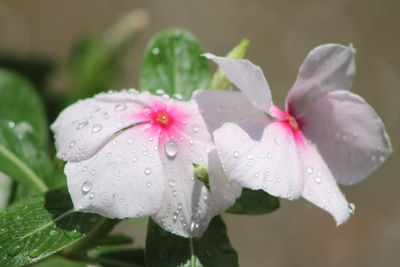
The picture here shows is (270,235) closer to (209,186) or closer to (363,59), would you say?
(363,59)

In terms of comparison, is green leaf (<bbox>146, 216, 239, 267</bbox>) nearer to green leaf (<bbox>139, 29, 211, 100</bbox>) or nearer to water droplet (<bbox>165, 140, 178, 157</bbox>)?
water droplet (<bbox>165, 140, 178, 157</bbox>)

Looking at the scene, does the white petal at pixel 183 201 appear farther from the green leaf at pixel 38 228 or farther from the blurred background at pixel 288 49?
the blurred background at pixel 288 49

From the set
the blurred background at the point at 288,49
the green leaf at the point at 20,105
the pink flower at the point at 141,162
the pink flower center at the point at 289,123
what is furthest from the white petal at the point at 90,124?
the blurred background at the point at 288,49

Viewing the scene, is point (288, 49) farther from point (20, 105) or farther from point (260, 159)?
point (260, 159)

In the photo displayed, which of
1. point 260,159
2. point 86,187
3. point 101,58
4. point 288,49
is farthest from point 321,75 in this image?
point 288,49

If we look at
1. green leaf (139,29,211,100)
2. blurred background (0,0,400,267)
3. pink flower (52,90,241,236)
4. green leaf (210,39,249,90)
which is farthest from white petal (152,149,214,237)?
blurred background (0,0,400,267)

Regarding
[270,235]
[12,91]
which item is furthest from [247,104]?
[270,235]
